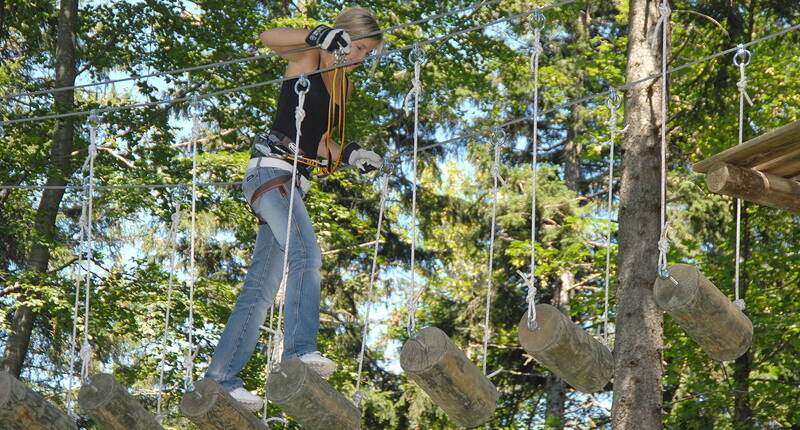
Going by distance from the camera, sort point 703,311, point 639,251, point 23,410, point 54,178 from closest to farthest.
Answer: point 703,311
point 23,410
point 639,251
point 54,178

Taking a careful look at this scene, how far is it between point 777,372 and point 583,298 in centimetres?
338

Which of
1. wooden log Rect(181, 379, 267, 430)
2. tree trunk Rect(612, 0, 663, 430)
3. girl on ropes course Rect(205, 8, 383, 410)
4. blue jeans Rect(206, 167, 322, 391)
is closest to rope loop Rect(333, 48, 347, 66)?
girl on ropes course Rect(205, 8, 383, 410)

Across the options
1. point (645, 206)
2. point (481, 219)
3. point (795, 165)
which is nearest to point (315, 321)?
point (795, 165)

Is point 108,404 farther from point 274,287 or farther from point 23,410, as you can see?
point 274,287

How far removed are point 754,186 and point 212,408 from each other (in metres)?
2.40

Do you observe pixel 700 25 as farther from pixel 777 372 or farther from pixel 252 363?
pixel 252 363

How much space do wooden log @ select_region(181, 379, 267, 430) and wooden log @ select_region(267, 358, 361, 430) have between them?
206mm

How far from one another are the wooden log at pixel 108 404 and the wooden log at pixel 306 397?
62 cm

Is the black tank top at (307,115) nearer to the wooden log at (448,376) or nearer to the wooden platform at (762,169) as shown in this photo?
the wooden log at (448,376)

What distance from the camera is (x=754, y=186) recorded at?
4.17 meters

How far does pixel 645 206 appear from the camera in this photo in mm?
6152

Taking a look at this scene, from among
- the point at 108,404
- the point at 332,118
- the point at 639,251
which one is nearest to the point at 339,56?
the point at 332,118

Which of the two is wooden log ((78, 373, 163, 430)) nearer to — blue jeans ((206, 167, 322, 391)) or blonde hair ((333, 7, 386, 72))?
blue jeans ((206, 167, 322, 391))

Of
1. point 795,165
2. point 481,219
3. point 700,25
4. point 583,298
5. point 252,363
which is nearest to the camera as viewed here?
point 795,165
